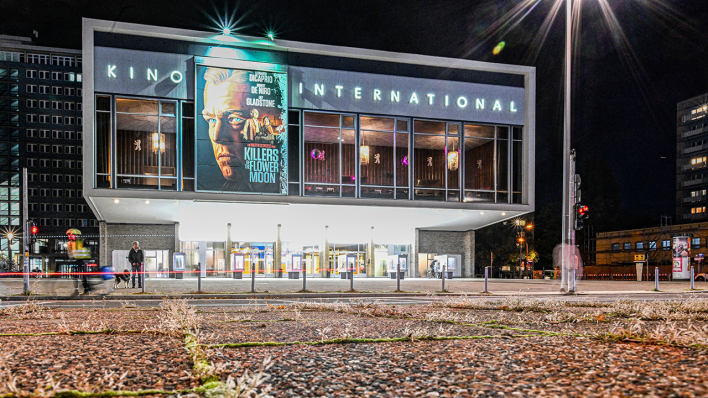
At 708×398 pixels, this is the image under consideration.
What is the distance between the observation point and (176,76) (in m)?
25.7

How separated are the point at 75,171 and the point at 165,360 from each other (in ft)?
368

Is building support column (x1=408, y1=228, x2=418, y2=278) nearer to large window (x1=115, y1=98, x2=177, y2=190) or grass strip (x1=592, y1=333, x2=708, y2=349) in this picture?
large window (x1=115, y1=98, x2=177, y2=190)

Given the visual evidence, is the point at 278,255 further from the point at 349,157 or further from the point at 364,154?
the point at 364,154

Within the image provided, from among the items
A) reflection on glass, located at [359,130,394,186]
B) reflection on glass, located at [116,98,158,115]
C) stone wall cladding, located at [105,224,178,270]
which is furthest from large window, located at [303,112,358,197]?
stone wall cladding, located at [105,224,178,270]

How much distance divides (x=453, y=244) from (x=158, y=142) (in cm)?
2249

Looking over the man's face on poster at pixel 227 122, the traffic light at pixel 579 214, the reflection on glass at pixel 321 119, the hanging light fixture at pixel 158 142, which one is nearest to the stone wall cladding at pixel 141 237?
the hanging light fixture at pixel 158 142

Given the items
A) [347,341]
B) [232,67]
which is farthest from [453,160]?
[347,341]

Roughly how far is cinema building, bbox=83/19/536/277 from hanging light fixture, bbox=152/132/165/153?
0.07 m

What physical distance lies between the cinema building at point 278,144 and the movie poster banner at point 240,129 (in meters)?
0.07

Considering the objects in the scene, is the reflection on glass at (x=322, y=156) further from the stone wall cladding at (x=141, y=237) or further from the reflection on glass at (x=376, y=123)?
the stone wall cladding at (x=141, y=237)

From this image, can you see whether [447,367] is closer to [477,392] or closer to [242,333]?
[477,392]

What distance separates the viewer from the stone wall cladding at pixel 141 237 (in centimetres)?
3309

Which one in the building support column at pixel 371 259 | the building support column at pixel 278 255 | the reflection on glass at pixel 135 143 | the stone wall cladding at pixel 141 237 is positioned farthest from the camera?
the building support column at pixel 371 259

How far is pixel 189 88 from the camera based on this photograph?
25.9 meters
